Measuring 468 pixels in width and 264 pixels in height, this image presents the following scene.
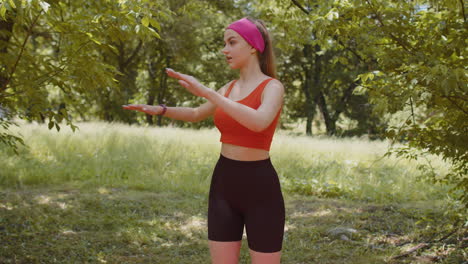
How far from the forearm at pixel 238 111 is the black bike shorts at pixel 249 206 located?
34 centimetres

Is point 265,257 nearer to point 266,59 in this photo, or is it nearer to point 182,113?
Result: point 182,113

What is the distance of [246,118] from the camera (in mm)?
2035

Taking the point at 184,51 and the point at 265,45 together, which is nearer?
the point at 265,45

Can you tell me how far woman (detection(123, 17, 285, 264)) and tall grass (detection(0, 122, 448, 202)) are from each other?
18.2 ft

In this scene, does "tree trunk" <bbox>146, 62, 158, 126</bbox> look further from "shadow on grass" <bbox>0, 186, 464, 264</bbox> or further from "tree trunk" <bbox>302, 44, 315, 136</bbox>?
"shadow on grass" <bbox>0, 186, 464, 264</bbox>

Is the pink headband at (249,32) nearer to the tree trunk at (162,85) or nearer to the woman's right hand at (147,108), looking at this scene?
the woman's right hand at (147,108)

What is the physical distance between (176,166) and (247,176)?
23.0 ft

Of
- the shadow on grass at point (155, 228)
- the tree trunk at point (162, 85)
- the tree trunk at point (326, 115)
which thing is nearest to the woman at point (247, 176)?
the shadow on grass at point (155, 228)

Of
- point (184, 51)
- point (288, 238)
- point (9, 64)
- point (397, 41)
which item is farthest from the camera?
point (184, 51)

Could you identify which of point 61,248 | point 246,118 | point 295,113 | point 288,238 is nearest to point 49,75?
point 61,248

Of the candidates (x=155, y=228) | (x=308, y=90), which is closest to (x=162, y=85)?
(x=308, y=90)

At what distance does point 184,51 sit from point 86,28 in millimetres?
17607

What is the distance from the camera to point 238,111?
2021 millimetres

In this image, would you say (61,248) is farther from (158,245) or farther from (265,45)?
(265,45)
